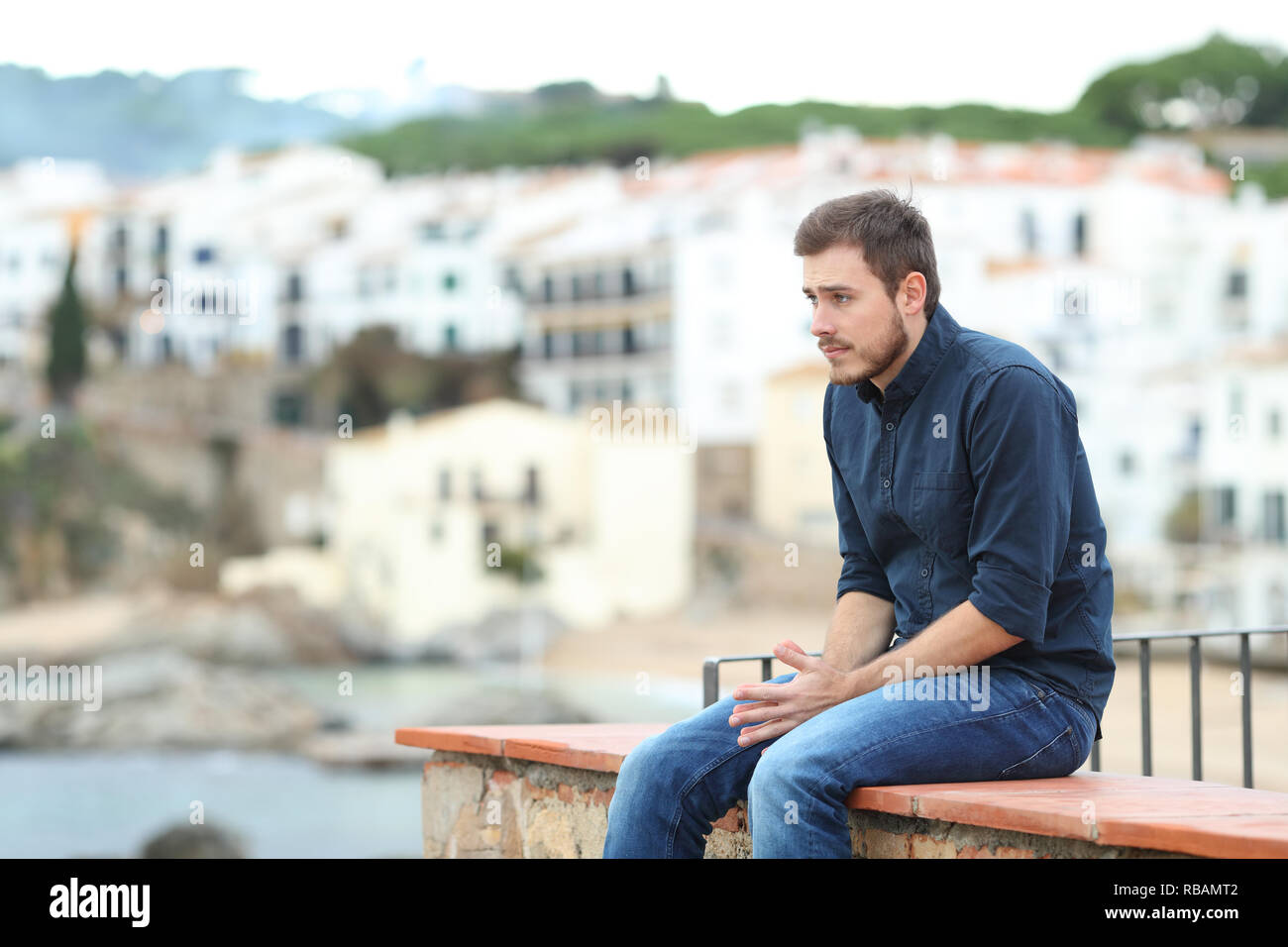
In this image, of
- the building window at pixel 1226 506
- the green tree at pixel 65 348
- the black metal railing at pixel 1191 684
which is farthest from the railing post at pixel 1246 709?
the green tree at pixel 65 348

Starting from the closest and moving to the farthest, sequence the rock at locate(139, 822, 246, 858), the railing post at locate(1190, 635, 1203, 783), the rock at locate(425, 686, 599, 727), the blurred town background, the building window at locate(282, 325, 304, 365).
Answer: the railing post at locate(1190, 635, 1203, 783)
the rock at locate(139, 822, 246, 858)
the blurred town background
the rock at locate(425, 686, 599, 727)
the building window at locate(282, 325, 304, 365)

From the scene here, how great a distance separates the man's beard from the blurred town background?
30.6 m

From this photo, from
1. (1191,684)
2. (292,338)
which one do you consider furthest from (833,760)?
(292,338)

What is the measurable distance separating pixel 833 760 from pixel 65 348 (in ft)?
174

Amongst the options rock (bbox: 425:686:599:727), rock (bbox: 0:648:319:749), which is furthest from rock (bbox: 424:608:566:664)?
rock (bbox: 0:648:319:749)

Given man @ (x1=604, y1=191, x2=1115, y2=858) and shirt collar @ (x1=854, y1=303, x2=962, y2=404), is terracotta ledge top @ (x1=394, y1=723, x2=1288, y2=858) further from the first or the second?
shirt collar @ (x1=854, y1=303, x2=962, y2=404)

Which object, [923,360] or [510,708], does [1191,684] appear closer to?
[923,360]

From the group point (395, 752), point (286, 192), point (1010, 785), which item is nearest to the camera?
point (1010, 785)

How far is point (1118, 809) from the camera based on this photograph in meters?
2.32

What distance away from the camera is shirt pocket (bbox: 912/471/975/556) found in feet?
8.66
